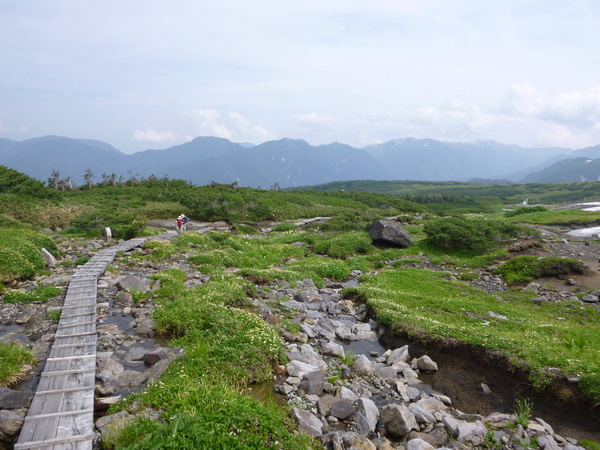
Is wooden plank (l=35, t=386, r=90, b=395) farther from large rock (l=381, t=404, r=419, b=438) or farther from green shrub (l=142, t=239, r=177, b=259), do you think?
green shrub (l=142, t=239, r=177, b=259)

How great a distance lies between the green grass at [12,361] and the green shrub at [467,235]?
101 ft

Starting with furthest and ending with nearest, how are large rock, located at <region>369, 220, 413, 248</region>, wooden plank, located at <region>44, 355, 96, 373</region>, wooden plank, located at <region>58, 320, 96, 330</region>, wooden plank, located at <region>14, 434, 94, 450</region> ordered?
1. large rock, located at <region>369, 220, 413, 248</region>
2. wooden plank, located at <region>58, 320, 96, 330</region>
3. wooden plank, located at <region>44, 355, 96, 373</region>
4. wooden plank, located at <region>14, 434, 94, 450</region>

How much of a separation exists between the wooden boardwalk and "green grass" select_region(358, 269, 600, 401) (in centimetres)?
1082

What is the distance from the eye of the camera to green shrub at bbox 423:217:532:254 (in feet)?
103

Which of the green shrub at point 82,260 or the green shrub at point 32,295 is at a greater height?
the green shrub at point 82,260

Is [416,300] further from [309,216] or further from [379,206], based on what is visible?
[379,206]

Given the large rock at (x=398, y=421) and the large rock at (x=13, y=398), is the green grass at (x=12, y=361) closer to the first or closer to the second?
the large rock at (x=13, y=398)

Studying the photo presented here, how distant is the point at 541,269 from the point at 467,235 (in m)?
8.82

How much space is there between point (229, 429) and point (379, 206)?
10367 centimetres

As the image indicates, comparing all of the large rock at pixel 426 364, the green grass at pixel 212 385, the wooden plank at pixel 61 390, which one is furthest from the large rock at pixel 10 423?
the large rock at pixel 426 364

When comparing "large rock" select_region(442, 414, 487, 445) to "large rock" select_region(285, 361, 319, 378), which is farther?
"large rock" select_region(285, 361, 319, 378)

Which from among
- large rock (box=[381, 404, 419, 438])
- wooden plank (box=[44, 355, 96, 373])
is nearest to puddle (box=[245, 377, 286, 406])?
large rock (box=[381, 404, 419, 438])

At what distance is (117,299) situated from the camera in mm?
15211

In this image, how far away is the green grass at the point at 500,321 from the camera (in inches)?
421
